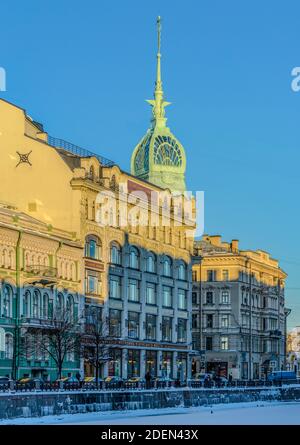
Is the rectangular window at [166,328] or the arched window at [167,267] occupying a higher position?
the arched window at [167,267]

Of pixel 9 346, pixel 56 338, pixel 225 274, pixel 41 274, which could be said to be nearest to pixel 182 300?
pixel 225 274

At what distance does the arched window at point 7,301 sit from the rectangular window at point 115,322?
16.6 m

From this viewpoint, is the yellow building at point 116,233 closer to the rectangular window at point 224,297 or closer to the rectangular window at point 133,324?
the rectangular window at point 133,324

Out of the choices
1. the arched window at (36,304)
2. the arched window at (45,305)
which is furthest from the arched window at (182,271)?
the arched window at (36,304)

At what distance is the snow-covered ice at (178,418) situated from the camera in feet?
189

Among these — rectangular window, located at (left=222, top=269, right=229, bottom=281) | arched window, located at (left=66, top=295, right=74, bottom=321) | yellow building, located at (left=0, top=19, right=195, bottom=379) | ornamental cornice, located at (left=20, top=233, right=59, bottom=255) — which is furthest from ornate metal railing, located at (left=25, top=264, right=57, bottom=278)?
rectangular window, located at (left=222, top=269, right=229, bottom=281)

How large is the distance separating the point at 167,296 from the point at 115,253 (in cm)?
1349

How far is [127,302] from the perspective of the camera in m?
109

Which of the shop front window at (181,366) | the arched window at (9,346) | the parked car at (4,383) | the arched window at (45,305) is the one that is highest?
the arched window at (45,305)

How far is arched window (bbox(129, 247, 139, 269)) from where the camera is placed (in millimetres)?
111062

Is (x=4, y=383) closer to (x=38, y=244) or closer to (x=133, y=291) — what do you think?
(x=38, y=244)
